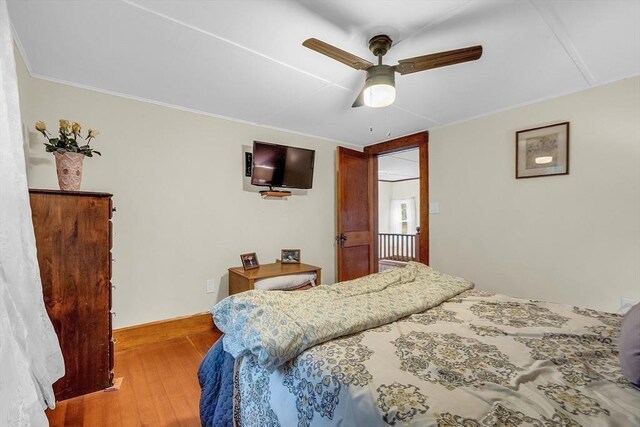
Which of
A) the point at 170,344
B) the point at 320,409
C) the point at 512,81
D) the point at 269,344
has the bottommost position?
the point at 170,344

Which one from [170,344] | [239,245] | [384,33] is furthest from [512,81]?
[170,344]

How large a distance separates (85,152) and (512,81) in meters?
3.19

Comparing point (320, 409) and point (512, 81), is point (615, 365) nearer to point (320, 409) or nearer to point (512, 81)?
point (320, 409)

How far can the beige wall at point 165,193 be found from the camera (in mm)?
2324

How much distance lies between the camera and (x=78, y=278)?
5.79 ft

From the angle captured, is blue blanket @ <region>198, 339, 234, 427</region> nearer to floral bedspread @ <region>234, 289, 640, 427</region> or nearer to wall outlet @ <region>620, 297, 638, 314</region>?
floral bedspread @ <region>234, 289, 640, 427</region>

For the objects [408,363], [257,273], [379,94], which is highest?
[379,94]

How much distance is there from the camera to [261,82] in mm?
2268

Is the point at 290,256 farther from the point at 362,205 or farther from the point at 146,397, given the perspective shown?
the point at 146,397

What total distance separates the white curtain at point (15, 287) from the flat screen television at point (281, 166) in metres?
2.18

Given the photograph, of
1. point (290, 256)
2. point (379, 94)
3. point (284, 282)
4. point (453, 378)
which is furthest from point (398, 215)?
point (453, 378)

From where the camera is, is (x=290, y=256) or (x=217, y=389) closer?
(x=217, y=389)

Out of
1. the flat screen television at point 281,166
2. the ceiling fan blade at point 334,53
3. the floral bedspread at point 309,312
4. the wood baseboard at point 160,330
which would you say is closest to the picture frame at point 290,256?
the flat screen television at point 281,166

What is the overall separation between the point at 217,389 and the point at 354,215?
111 inches
